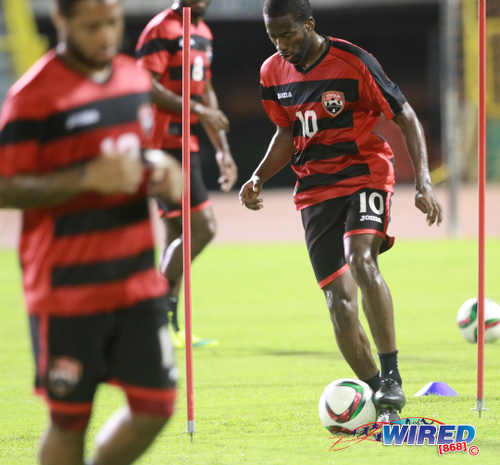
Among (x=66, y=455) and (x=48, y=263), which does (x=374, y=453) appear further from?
(x=48, y=263)

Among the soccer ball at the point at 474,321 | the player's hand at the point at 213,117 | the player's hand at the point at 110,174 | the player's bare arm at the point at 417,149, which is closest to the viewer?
the player's hand at the point at 110,174

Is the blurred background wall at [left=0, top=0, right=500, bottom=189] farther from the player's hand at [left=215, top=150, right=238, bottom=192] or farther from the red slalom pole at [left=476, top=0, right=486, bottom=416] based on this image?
the red slalom pole at [left=476, top=0, right=486, bottom=416]

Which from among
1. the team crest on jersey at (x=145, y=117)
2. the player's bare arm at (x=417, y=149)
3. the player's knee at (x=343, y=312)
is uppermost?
the team crest on jersey at (x=145, y=117)

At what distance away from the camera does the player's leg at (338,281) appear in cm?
520

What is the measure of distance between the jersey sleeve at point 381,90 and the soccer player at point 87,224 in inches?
82.9

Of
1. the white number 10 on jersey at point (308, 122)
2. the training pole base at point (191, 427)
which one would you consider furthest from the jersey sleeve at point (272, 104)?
the training pole base at point (191, 427)

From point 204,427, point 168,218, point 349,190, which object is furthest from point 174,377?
point 168,218

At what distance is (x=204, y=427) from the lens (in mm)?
5172

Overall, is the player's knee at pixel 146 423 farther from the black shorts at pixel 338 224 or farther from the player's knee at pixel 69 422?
the black shorts at pixel 338 224

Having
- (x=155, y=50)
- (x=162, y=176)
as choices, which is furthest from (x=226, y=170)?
(x=162, y=176)

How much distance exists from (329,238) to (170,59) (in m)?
2.59

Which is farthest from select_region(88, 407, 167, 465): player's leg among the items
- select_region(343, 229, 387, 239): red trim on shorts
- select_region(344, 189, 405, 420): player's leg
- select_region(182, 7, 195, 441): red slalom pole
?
select_region(343, 229, 387, 239): red trim on shorts

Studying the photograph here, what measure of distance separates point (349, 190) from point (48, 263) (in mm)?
2403

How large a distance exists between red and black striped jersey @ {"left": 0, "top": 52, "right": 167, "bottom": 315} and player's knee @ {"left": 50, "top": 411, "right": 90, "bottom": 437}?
33 cm
